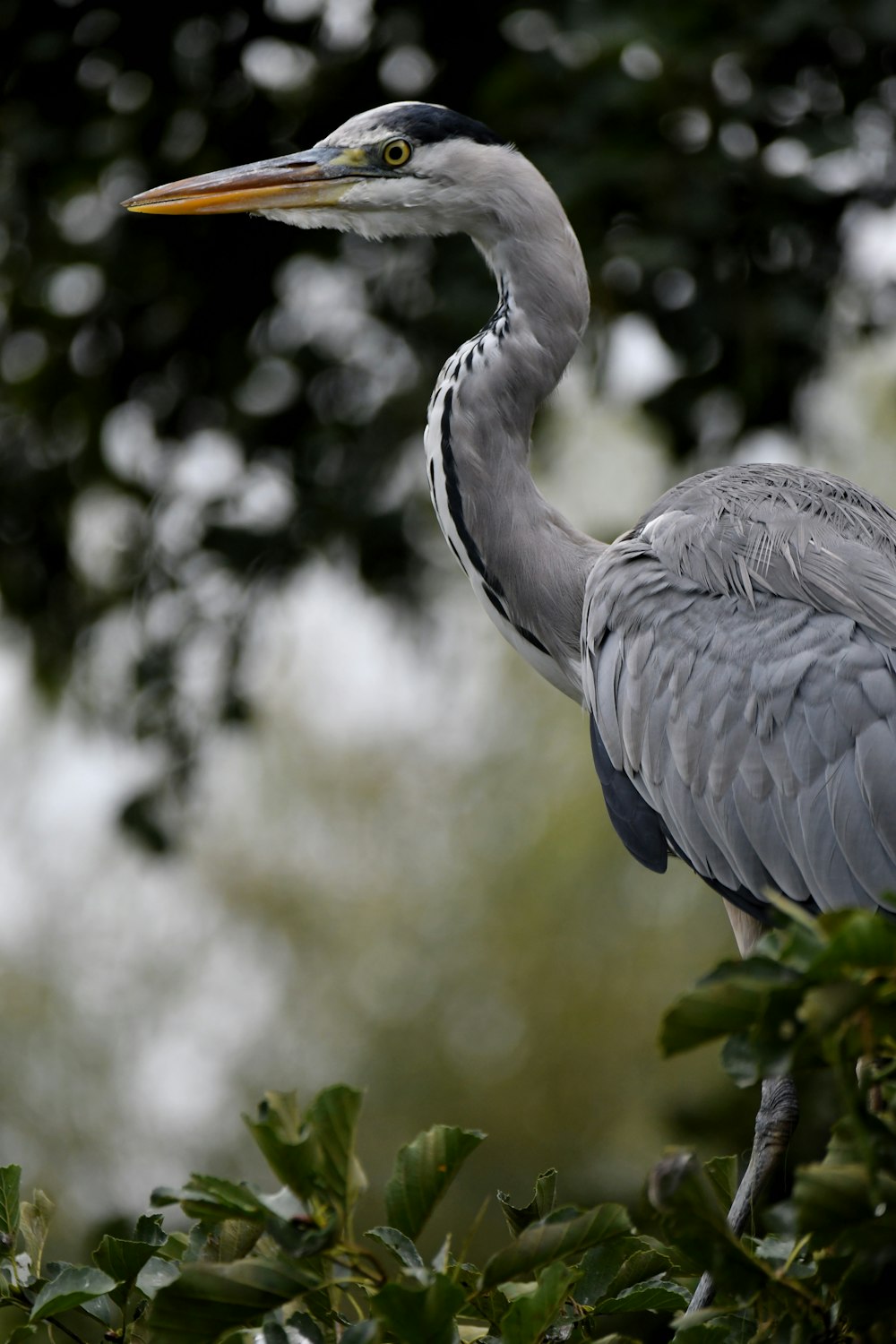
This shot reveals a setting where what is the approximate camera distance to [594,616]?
2678 millimetres

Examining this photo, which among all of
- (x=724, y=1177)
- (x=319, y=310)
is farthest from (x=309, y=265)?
(x=724, y=1177)

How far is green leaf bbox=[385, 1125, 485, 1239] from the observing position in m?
1.36

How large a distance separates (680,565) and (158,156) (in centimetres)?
228

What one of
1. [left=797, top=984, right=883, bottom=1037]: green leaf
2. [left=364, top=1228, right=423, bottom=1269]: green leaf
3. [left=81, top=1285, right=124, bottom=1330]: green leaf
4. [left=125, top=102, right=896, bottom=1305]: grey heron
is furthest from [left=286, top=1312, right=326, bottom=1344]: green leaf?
[left=125, top=102, right=896, bottom=1305]: grey heron

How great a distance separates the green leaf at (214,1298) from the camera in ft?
4.17

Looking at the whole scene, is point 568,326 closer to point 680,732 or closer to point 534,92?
point 680,732

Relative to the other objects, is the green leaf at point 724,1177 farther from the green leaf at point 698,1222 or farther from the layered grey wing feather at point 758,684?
the layered grey wing feather at point 758,684

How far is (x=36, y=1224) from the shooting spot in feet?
5.11

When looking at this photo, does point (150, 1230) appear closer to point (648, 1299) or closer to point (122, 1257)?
point (122, 1257)

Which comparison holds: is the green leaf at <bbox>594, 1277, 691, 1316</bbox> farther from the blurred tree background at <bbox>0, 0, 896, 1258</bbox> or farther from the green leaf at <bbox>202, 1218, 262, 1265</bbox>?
the blurred tree background at <bbox>0, 0, 896, 1258</bbox>

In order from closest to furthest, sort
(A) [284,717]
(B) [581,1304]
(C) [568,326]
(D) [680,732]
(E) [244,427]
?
(B) [581,1304] → (D) [680,732] → (C) [568,326] → (E) [244,427] → (A) [284,717]

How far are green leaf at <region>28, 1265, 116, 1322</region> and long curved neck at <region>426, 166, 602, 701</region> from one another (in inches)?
65.6

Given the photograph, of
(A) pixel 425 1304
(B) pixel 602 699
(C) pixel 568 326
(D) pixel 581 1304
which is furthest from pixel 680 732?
(A) pixel 425 1304

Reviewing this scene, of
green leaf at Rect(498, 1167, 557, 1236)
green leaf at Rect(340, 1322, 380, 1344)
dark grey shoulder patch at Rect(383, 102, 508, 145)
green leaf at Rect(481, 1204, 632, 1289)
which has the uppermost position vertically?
dark grey shoulder patch at Rect(383, 102, 508, 145)
